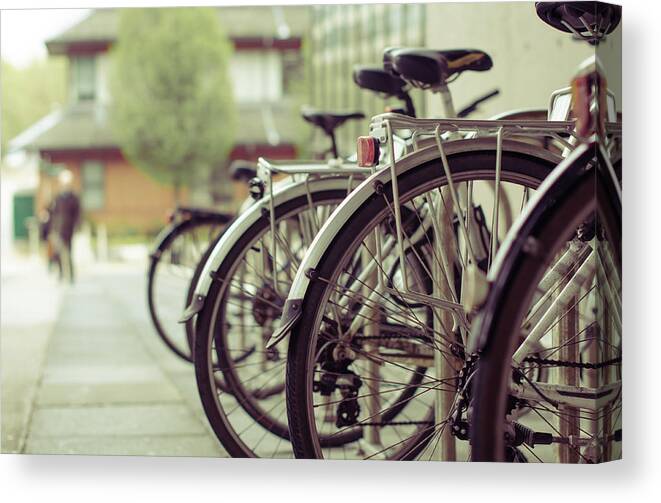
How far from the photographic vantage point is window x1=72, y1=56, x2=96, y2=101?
26.1 metres

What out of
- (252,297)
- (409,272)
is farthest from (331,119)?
(409,272)

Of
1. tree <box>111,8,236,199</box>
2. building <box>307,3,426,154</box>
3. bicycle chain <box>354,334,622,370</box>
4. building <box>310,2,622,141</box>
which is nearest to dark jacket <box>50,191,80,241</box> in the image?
building <box>307,3,426,154</box>

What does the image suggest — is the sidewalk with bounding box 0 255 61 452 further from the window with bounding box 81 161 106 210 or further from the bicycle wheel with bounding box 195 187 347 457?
the window with bounding box 81 161 106 210

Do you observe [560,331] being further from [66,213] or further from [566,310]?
[66,213]

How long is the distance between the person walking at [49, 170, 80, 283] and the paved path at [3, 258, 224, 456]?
473 centimetres

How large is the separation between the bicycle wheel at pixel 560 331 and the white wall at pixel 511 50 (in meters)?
1.15

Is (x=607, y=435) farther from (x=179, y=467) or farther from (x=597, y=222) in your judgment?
(x=179, y=467)

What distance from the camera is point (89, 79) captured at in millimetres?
26156

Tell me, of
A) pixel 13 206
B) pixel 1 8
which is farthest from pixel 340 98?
pixel 13 206

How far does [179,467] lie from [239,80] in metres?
24.1

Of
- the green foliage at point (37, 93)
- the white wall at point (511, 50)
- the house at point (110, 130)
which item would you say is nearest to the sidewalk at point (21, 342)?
the white wall at point (511, 50)

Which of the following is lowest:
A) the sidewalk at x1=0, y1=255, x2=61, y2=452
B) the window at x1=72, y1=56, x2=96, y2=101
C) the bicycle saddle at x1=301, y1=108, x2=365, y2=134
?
the sidewalk at x1=0, y1=255, x2=61, y2=452

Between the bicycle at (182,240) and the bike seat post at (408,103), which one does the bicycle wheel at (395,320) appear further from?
the bicycle at (182,240)

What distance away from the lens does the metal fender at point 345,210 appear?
2621 mm
